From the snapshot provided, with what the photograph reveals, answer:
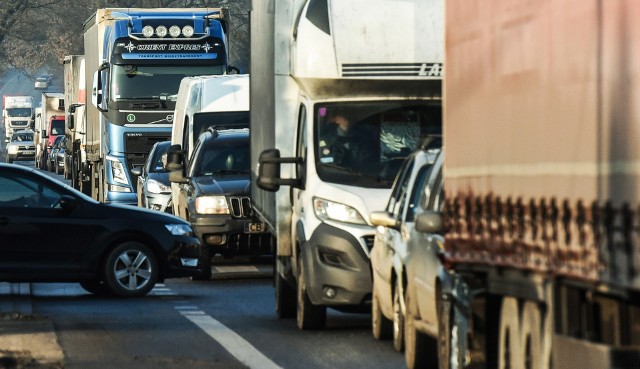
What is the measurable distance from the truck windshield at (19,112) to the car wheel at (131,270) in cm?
9800

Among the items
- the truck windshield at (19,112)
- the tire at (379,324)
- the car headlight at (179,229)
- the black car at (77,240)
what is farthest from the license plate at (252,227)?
the truck windshield at (19,112)

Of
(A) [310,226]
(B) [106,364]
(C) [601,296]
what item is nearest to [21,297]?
(A) [310,226]

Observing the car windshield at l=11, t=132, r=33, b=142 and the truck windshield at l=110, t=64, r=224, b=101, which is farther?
the car windshield at l=11, t=132, r=33, b=142

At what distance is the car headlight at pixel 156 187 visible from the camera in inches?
1117

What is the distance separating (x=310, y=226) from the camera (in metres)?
15.4

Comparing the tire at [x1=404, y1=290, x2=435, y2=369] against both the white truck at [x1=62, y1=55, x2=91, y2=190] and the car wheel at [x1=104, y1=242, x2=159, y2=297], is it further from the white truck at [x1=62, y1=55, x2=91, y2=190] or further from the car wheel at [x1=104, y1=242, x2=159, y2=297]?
the white truck at [x1=62, y1=55, x2=91, y2=190]

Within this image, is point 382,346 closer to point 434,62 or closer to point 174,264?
point 434,62

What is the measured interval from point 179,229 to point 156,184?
329 inches

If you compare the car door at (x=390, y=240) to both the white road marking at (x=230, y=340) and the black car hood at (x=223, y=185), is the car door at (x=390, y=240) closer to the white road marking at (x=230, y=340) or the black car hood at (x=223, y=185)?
the white road marking at (x=230, y=340)

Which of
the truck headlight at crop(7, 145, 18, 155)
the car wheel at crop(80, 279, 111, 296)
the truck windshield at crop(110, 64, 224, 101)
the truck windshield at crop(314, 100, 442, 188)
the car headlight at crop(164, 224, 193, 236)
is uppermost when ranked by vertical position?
the truck windshield at crop(110, 64, 224, 101)

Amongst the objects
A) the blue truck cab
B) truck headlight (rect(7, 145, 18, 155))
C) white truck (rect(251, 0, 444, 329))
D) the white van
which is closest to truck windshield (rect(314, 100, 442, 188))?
white truck (rect(251, 0, 444, 329))

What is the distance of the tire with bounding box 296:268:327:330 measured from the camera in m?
15.5

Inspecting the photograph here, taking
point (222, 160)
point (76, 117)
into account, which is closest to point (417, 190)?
point (222, 160)

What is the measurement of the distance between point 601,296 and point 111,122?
87.6 feet
